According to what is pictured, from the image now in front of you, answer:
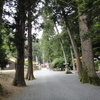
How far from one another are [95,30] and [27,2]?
21.4 feet

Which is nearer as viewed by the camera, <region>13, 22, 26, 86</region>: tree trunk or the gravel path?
the gravel path

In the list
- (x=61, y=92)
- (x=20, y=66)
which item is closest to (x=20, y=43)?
(x=20, y=66)

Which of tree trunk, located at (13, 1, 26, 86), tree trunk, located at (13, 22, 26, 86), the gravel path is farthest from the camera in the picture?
tree trunk, located at (13, 22, 26, 86)

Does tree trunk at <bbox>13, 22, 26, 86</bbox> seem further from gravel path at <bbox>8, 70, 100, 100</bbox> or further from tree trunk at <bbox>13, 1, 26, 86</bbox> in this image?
gravel path at <bbox>8, 70, 100, 100</bbox>

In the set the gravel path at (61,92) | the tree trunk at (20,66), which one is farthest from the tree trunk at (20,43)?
the gravel path at (61,92)

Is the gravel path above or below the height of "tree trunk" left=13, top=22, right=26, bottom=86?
below

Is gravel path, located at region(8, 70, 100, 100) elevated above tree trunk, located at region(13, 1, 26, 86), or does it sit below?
Answer: below

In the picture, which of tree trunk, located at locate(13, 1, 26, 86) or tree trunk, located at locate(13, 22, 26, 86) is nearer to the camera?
tree trunk, located at locate(13, 1, 26, 86)

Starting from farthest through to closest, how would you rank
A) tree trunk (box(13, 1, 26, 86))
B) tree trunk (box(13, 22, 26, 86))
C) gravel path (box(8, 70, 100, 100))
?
tree trunk (box(13, 22, 26, 86)) < tree trunk (box(13, 1, 26, 86)) < gravel path (box(8, 70, 100, 100))

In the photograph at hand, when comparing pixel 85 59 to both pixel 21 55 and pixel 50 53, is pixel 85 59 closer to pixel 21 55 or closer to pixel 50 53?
pixel 21 55

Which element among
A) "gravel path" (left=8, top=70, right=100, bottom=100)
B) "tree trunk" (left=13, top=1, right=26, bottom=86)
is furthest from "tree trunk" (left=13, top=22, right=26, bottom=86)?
"gravel path" (left=8, top=70, right=100, bottom=100)

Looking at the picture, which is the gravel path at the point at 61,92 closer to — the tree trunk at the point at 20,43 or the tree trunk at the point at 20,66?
the tree trunk at the point at 20,66

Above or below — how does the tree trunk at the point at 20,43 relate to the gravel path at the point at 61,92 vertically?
above

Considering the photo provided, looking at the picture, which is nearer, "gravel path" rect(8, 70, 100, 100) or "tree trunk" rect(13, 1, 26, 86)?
"gravel path" rect(8, 70, 100, 100)
